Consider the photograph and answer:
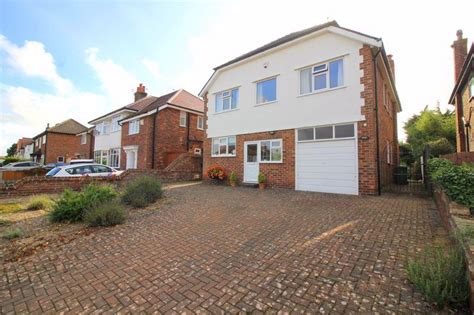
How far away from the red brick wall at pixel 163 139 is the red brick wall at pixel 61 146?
64.4 feet

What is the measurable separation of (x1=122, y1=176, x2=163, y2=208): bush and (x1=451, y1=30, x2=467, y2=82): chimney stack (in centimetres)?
1860

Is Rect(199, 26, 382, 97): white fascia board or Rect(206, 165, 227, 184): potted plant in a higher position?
Rect(199, 26, 382, 97): white fascia board

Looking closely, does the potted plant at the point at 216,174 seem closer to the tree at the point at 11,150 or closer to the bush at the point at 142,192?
the bush at the point at 142,192

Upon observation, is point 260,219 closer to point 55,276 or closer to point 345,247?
point 345,247

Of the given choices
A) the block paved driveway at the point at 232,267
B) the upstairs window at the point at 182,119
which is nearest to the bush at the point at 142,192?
the block paved driveway at the point at 232,267

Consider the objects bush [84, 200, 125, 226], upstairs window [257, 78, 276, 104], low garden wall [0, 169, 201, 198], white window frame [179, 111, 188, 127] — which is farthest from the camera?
white window frame [179, 111, 188, 127]

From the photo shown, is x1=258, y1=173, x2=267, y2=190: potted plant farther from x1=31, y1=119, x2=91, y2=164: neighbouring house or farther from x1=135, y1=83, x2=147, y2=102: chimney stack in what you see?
x1=31, y1=119, x2=91, y2=164: neighbouring house

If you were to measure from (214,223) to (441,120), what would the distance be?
88.2 feet

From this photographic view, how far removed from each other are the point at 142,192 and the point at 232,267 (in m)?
5.69

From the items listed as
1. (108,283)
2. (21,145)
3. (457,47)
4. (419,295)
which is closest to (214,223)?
(108,283)

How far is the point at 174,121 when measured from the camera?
61.1ft

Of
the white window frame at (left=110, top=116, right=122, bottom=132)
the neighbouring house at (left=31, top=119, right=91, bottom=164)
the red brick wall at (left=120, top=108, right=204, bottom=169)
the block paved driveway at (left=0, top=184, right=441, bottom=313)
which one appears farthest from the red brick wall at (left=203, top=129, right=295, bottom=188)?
the neighbouring house at (left=31, top=119, right=91, bottom=164)

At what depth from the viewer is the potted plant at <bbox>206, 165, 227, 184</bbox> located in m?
13.1

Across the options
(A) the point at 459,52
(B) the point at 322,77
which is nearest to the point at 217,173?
(B) the point at 322,77
